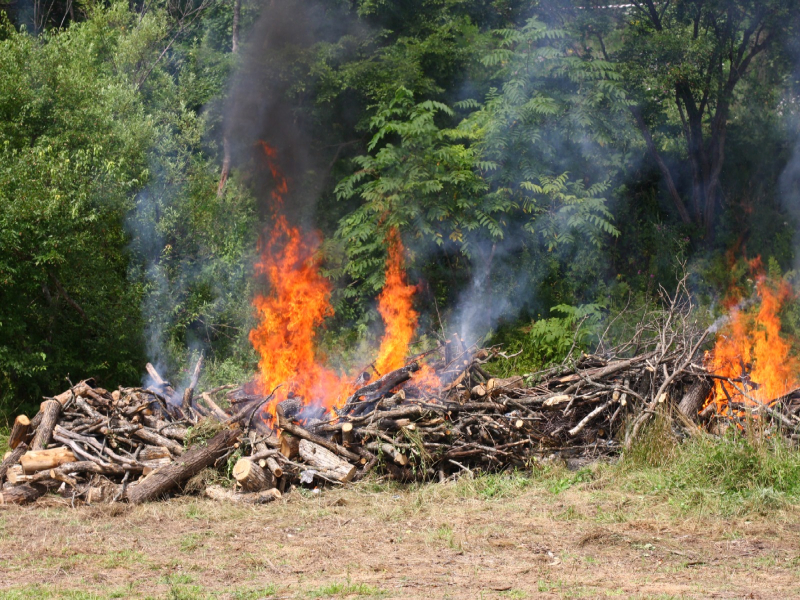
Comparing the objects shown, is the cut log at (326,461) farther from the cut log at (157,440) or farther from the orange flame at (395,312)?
the orange flame at (395,312)

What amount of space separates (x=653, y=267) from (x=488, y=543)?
10.9 metres

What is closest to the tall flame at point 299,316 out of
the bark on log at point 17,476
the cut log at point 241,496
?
the cut log at point 241,496

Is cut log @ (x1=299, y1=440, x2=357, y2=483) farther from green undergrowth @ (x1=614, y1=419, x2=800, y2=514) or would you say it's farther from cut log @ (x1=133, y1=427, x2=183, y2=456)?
green undergrowth @ (x1=614, y1=419, x2=800, y2=514)

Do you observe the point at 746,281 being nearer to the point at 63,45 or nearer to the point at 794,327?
the point at 794,327

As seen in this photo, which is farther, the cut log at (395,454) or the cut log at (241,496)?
the cut log at (395,454)

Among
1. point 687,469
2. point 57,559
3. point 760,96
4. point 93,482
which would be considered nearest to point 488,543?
point 687,469

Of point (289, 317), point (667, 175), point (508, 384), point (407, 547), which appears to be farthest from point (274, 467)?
point (667, 175)

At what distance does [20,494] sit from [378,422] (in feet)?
11.8

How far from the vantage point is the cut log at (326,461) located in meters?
8.06

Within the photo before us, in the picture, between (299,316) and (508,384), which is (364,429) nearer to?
(508,384)

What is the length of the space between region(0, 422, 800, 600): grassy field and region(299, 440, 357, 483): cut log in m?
0.17

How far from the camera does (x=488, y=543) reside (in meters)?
6.30

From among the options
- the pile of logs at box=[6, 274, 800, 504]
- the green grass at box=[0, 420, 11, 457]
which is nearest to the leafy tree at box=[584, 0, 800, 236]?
the pile of logs at box=[6, 274, 800, 504]

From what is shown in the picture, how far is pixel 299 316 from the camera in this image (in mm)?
11961
